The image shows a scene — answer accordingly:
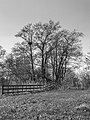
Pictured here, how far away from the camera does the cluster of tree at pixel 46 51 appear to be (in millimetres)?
41062

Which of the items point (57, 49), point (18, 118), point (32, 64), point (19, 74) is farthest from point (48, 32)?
point (18, 118)

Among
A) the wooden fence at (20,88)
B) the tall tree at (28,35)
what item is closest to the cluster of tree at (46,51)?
the tall tree at (28,35)

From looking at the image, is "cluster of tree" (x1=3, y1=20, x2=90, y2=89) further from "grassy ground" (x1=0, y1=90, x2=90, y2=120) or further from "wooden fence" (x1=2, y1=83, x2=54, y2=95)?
"grassy ground" (x1=0, y1=90, x2=90, y2=120)

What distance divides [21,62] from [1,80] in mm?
21452

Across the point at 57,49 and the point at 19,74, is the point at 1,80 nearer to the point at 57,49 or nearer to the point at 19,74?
the point at 19,74

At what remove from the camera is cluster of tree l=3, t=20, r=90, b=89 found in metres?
→ 41.1

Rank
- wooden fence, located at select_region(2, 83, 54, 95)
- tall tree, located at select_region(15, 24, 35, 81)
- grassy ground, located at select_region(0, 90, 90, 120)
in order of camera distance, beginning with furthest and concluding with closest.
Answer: tall tree, located at select_region(15, 24, 35, 81) → wooden fence, located at select_region(2, 83, 54, 95) → grassy ground, located at select_region(0, 90, 90, 120)

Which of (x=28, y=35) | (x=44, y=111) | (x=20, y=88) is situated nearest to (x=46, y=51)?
(x=28, y=35)

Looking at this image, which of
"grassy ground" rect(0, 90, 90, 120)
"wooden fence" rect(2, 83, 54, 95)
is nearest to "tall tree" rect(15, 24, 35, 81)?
"wooden fence" rect(2, 83, 54, 95)

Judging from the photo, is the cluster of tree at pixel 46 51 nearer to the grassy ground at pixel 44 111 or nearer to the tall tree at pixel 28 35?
the tall tree at pixel 28 35

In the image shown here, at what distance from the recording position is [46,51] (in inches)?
1650

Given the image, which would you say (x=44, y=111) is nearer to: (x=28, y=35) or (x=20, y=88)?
(x=20, y=88)

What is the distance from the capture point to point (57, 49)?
43125 millimetres

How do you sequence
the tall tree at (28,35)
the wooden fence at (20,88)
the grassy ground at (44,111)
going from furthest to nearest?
the tall tree at (28,35) → the wooden fence at (20,88) → the grassy ground at (44,111)
